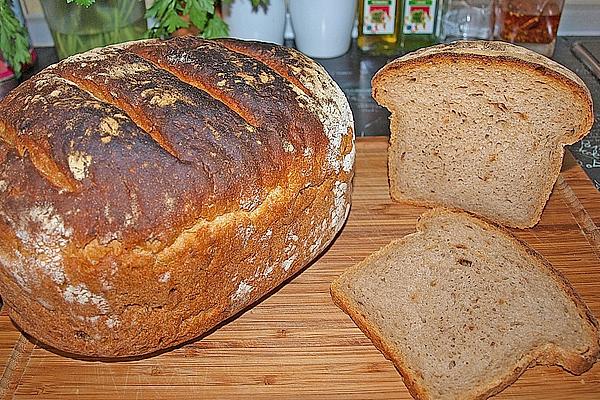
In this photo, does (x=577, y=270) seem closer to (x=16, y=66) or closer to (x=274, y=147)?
(x=274, y=147)

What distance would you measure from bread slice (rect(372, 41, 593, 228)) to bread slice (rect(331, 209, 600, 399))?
190mm

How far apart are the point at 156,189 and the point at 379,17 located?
6.43ft

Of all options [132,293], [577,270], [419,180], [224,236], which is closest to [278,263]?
[224,236]

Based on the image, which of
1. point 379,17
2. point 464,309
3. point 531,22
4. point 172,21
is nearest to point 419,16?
point 379,17

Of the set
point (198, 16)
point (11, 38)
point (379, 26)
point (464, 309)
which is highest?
point (198, 16)

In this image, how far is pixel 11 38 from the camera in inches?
106

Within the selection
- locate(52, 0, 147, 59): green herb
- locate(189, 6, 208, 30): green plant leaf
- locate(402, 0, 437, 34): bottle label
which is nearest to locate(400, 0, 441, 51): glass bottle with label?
locate(402, 0, 437, 34): bottle label

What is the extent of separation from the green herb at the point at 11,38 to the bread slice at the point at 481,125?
147 cm

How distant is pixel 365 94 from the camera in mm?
3045

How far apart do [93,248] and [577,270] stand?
1.52 meters

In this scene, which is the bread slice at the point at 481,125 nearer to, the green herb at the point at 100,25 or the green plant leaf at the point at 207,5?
the green plant leaf at the point at 207,5

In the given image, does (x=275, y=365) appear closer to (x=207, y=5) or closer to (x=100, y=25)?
(x=207, y=5)

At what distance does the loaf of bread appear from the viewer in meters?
1.51

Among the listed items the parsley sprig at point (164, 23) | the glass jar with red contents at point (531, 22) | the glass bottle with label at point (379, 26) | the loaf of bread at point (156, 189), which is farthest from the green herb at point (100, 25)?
the glass jar with red contents at point (531, 22)
